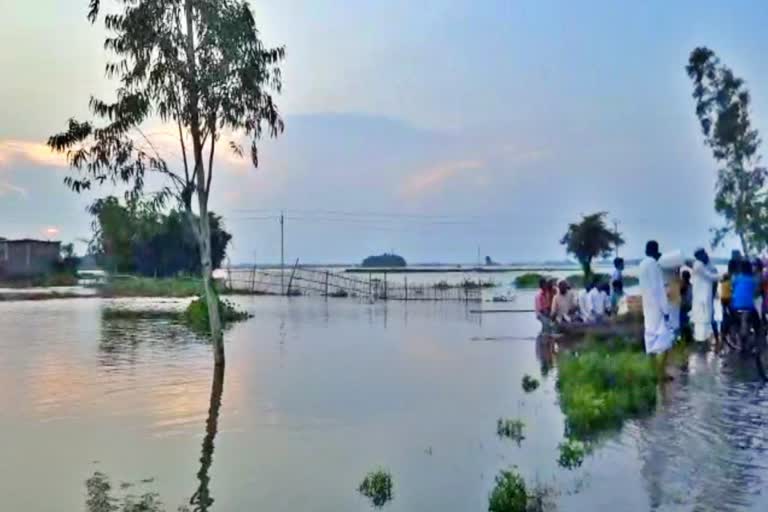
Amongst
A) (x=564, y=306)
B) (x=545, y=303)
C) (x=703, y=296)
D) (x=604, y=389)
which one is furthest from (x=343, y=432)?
(x=545, y=303)

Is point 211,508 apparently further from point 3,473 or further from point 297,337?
point 297,337

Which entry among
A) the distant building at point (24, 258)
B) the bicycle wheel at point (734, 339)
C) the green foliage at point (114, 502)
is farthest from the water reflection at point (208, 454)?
the distant building at point (24, 258)

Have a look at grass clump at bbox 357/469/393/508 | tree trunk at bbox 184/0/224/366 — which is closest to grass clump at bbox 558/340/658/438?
grass clump at bbox 357/469/393/508

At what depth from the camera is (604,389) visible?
12.4 metres

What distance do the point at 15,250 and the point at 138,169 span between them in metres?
63.1

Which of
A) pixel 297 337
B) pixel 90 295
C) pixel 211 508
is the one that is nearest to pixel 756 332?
pixel 211 508

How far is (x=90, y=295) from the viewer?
191ft

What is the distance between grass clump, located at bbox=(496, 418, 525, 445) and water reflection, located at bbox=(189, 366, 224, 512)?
135 inches

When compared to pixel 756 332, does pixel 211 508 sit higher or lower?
lower

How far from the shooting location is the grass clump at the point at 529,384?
14.6m

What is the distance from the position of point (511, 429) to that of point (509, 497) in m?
3.66

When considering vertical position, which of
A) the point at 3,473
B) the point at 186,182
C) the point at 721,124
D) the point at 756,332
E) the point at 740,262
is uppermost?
the point at 721,124

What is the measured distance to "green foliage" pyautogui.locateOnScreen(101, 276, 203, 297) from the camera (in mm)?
61438

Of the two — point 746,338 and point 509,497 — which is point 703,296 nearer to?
point 746,338
